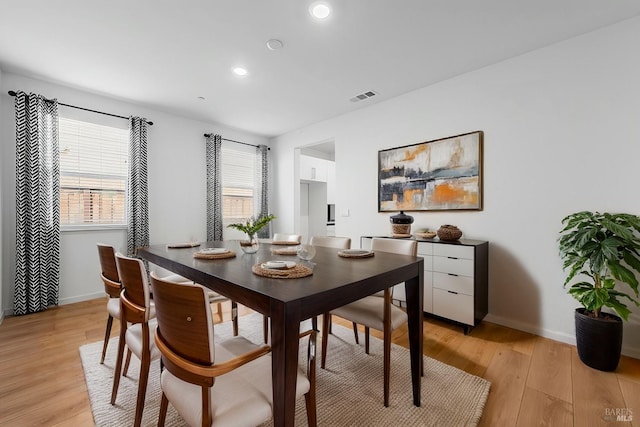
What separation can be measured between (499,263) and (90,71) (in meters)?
4.77

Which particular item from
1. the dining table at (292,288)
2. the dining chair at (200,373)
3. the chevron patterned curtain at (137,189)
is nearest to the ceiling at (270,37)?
the chevron patterned curtain at (137,189)

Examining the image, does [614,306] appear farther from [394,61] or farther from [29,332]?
[29,332]

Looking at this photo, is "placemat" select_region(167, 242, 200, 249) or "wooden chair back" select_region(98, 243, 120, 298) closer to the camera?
"wooden chair back" select_region(98, 243, 120, 298)

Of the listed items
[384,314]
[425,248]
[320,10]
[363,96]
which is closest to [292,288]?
[384,314]

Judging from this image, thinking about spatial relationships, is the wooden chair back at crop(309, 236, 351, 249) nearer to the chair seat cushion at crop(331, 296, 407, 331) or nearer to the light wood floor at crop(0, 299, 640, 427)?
the chair seat cushion at crop(331, 296, 407, 331)

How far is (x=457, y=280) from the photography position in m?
2.63

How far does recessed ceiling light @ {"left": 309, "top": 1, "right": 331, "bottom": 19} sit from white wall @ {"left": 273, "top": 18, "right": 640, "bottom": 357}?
1751 mm

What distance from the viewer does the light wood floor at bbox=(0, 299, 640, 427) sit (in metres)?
1.52

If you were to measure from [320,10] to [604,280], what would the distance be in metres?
2.90

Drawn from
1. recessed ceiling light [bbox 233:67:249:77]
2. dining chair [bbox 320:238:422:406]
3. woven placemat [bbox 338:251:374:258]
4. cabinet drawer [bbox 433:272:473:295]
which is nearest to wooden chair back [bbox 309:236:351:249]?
dining chair [bbox 320:238:422:406]

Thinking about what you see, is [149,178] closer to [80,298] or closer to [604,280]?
[80,298]

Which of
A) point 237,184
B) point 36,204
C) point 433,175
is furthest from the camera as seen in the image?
point 237,184

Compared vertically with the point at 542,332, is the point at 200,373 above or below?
above

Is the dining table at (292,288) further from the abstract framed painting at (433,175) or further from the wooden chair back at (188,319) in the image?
the abstract framed painting at (433,175)
